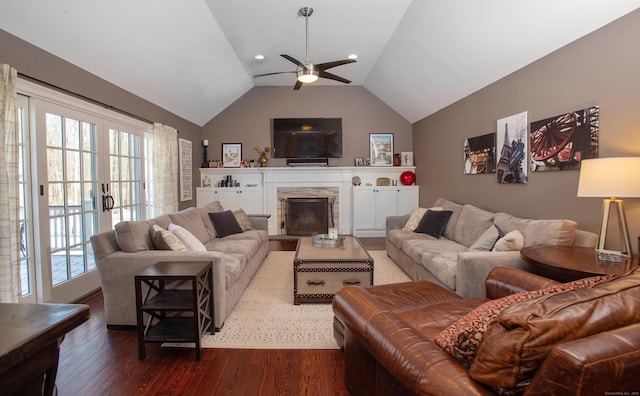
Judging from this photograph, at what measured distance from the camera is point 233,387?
1952 mm

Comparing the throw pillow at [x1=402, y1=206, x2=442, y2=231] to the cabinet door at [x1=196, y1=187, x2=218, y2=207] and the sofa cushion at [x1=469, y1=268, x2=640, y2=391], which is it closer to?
the sofa cushion at [x1=469, y1=268, x2=640, y2=391]

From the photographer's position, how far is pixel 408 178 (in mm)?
6809

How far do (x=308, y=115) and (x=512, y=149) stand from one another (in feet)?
13.8

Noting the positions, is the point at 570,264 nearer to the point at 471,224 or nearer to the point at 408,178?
the point at 471,224

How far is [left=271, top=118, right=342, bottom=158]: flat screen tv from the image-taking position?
685 cm

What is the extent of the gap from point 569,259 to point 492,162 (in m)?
2.20

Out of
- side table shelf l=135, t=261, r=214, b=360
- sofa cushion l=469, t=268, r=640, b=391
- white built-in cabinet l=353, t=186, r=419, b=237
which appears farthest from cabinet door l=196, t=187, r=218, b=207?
sofa cushion l=469, t=268, r=640, b=391

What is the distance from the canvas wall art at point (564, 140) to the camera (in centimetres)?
272

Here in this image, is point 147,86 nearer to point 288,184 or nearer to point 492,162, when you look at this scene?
point 288,184

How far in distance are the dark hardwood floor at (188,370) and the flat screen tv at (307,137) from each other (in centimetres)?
489

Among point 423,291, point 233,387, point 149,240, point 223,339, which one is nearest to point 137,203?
point 149,240

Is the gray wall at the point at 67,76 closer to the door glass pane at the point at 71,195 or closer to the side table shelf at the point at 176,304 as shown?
the door glass pane at the point at 71,195

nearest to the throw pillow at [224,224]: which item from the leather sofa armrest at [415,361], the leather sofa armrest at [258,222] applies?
the leather sofa armrest at [258,222]

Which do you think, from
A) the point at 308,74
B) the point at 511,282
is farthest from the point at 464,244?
the point at 308,74
